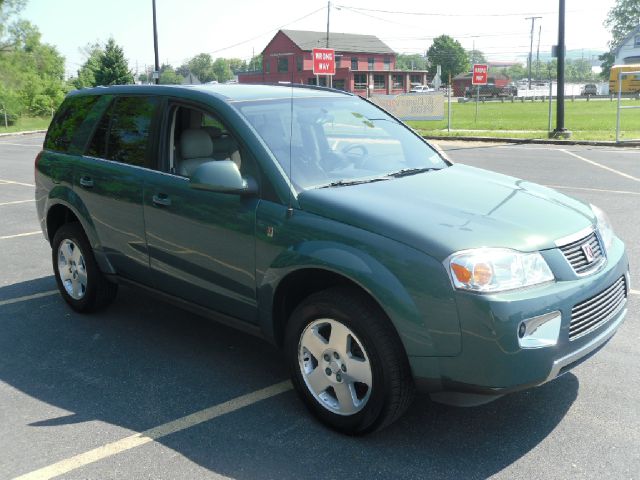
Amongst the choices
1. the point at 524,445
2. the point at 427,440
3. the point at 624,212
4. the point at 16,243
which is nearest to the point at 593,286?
the point at 524,445

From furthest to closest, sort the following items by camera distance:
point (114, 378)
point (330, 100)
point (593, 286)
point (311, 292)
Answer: point (330, 100)
point (114, 378)
point (311, 292)
point (593, 286)

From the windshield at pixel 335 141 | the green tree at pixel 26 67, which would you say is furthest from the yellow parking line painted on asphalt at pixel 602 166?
the green tree at pixel 26 67

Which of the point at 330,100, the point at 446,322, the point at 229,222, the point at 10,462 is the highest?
the point at 330,100

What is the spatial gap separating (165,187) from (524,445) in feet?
8.53

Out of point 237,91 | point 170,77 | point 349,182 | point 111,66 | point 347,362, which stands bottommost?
point 347,362

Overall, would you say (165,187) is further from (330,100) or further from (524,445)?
(524,445)

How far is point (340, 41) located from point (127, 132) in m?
88.2

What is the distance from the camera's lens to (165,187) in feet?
14.3

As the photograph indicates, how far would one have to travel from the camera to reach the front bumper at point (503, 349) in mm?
2938

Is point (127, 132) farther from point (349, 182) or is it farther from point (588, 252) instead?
point (588, 252)

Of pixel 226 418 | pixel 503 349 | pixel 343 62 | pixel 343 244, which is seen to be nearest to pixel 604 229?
pixel 503 349

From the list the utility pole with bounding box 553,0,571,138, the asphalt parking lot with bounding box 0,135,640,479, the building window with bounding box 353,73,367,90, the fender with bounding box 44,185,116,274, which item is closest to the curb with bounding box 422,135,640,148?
the utility pole with bounding box 553,0,571,138

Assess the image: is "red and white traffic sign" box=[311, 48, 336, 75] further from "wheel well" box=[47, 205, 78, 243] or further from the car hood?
the car hood

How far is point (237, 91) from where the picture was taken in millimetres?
4457
